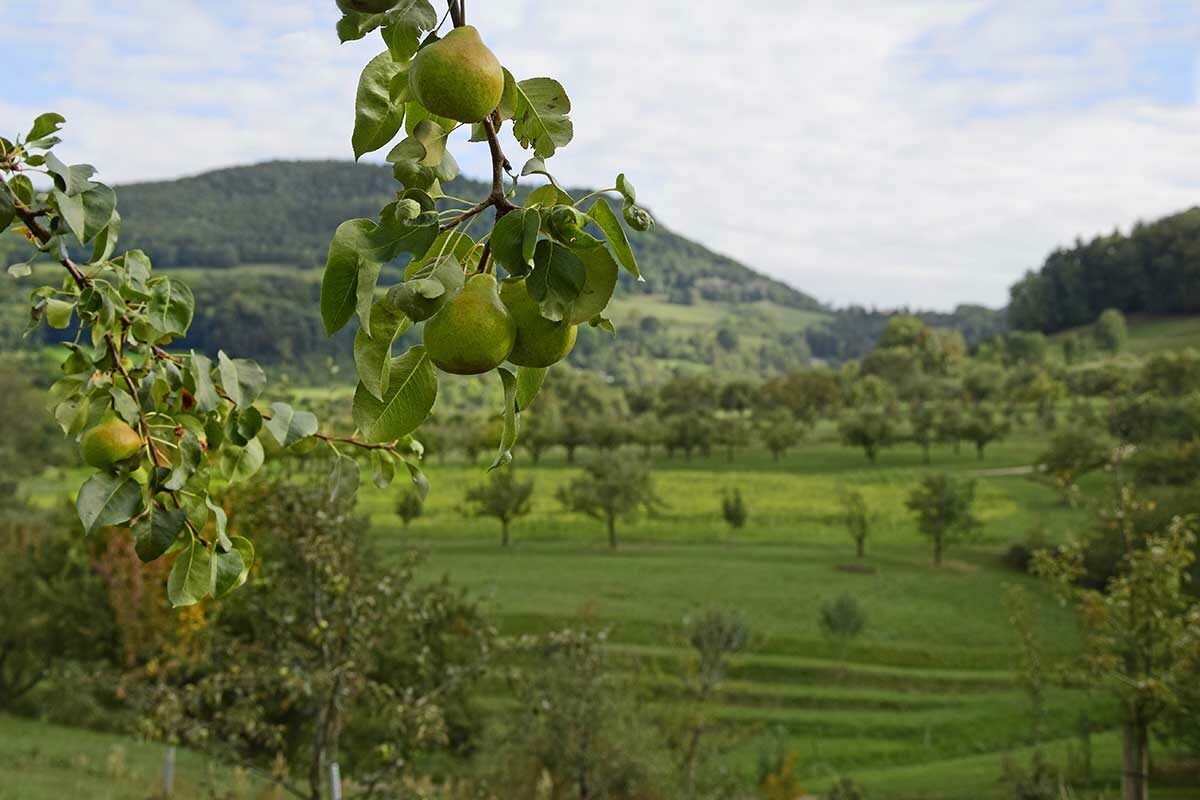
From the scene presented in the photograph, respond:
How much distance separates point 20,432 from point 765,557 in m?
36.5

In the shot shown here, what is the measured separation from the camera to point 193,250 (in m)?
146

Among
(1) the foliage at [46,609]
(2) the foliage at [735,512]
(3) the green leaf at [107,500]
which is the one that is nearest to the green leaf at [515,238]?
(3) the green leaf at [107,500]

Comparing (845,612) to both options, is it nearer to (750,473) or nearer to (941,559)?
(941,559)

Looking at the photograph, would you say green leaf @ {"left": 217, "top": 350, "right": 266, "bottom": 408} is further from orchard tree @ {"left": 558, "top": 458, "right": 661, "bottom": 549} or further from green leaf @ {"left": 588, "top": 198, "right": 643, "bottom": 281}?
orchard tree @ {"left": 558, "top": 458, "right": 661, "bottom": 549}

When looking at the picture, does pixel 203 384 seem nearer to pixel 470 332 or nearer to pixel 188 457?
pixel 188 457

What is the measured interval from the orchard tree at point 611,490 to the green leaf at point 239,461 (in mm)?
38441

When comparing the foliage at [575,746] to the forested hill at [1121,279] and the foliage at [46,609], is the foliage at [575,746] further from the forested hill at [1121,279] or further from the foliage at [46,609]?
the forested hill at [1121,279]

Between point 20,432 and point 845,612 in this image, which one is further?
point 20,432

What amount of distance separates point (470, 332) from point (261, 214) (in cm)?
18383

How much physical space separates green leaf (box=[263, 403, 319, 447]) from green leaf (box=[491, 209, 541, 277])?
134cm

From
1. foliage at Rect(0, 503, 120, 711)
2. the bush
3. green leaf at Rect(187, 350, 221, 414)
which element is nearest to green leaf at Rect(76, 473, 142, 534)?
green leaf at Rect(187, 350, 221, 414)

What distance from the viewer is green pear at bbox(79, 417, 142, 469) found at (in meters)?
1.66

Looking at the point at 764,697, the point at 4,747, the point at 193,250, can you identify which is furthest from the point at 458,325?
the point at 193,250

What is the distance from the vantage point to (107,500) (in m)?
1.55
